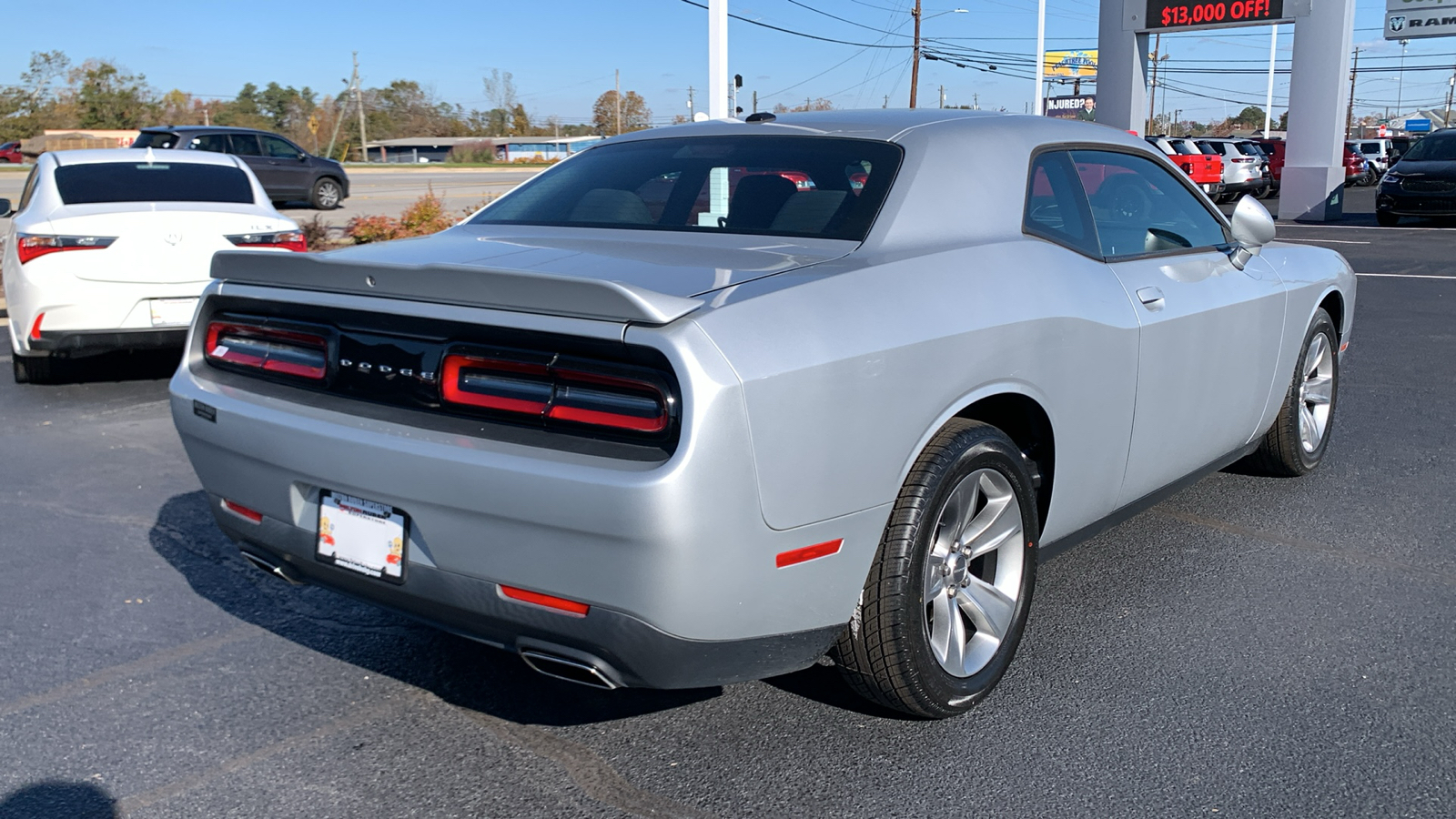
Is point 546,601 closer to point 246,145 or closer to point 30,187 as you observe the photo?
point 30,187

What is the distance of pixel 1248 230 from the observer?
14.2 feet

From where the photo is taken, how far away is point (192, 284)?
707 cm

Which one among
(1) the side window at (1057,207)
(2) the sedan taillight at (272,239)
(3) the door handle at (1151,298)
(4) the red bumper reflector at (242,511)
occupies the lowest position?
(4) the red bumper reflector at (242,511)

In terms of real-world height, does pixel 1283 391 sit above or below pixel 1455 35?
below

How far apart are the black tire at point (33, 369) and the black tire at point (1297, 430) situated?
23.5 feet

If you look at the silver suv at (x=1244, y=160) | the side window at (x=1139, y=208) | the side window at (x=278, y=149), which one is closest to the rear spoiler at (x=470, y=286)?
the side window at (x=1139, y=208)

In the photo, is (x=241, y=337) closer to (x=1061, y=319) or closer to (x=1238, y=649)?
(x=1061, y=319)

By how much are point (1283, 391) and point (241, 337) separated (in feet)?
12.4

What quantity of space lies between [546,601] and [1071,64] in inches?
4071

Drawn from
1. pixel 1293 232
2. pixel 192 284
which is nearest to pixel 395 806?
pixel 192 284

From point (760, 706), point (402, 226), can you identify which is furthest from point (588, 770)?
point (402, 226)

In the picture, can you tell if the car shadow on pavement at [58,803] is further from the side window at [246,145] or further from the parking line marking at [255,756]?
the side window at [246,145]

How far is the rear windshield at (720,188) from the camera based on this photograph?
3254mm

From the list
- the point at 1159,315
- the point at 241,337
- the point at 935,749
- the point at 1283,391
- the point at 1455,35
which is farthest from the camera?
the point at 1455,35
